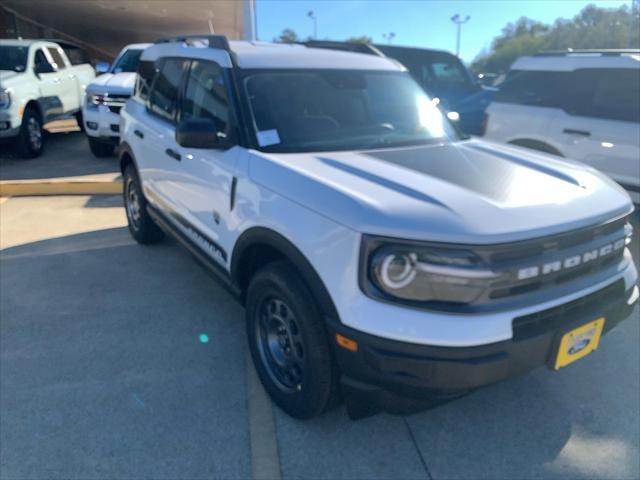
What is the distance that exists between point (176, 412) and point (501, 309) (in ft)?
5.80

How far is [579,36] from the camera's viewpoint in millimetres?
60844

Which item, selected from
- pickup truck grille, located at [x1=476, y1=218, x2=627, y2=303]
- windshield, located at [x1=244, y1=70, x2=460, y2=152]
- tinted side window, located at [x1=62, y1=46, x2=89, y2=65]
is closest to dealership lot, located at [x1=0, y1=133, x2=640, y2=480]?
pickup truck grille, located at [x1=476, y1=218, x2=627, y2=303]

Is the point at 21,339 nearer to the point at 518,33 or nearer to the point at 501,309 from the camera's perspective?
the point at 501,309

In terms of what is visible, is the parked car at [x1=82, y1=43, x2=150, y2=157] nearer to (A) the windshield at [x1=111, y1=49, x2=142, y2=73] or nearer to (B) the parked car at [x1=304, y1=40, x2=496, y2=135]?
(A) the windshield at [x1=111, y1=49, x2=142, y2=73]

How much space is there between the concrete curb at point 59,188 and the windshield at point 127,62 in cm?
384

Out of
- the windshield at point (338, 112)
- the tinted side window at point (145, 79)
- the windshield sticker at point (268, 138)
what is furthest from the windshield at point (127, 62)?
the windshield sticker at point (268, 138)

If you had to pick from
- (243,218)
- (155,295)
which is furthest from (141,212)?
(243,218)

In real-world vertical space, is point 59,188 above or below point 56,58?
below

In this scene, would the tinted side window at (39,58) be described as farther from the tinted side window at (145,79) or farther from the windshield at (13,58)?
the tinted side window at (145,79)

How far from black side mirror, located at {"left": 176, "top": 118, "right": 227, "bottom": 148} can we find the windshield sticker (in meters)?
0.24

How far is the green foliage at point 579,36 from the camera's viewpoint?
56.2m

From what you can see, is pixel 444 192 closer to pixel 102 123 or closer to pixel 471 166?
pixel 471 166

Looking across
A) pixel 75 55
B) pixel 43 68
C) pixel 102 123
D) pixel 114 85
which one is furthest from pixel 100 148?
pixel 75 55

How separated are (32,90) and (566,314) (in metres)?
9.15
